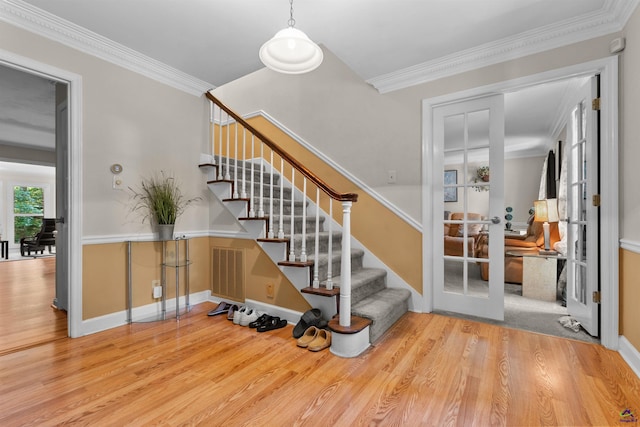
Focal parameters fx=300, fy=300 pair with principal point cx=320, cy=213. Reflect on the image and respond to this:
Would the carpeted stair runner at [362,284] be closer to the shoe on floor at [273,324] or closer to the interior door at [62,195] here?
the shoe on floor at [273,324]

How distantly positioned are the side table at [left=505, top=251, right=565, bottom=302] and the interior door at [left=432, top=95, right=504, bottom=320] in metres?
0.99

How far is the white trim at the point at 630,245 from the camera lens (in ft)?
6.04

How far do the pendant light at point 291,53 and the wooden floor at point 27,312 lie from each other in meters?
2.67

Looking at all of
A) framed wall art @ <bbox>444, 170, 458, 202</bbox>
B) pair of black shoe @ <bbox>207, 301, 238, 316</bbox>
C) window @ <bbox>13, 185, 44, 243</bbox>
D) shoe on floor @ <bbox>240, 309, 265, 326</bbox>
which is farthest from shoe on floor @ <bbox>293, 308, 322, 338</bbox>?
window @ <bbox>13, 185, 44, 243</bbox>

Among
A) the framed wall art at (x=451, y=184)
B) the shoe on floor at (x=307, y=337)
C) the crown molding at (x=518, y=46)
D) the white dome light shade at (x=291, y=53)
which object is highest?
the crown molding at (x=518, y=46)

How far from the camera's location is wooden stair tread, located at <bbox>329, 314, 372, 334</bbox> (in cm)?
208

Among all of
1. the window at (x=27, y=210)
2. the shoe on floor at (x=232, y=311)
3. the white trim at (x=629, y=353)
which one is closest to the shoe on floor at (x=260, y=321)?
the shoe on floor at (x=232, y=311)

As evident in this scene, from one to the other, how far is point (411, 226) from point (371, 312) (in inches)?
40.1

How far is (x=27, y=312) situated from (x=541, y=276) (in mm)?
5371

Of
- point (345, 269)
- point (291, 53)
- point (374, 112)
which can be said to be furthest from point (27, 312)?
point (374, 112)

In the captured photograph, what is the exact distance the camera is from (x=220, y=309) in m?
2.94

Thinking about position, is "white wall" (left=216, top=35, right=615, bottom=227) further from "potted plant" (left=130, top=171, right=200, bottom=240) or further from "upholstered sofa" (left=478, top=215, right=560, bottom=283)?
"upholstered sofa" (left=478, top=215, right=560, bottom=283)

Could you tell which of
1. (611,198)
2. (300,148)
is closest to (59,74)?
(300,148)

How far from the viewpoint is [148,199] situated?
9.43 feet
